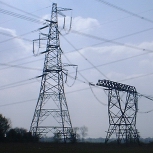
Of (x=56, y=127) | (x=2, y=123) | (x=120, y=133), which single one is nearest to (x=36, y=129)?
(x=56, y=127)

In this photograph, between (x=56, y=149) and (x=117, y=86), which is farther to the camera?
(x=117, y=86)

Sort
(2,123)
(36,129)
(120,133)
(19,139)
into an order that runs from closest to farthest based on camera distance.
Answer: (36,129)
(19,139)
(120,133)
(2,123)

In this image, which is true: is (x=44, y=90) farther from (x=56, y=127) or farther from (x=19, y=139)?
(x=19, y=139)

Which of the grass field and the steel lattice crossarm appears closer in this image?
the grass field

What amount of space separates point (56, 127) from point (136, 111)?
2059 cm

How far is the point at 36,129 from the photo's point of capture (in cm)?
4125

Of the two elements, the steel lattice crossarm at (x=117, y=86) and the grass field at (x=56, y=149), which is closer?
the grass field at (x=56, y=149)

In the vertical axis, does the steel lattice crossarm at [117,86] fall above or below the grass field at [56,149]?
above

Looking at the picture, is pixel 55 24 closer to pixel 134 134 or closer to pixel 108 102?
pixel 108 102

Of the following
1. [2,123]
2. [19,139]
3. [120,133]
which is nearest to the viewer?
[19,139]

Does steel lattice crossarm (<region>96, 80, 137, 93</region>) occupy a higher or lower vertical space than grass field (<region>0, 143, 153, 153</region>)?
higher

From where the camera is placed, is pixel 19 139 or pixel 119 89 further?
pixel 119 89

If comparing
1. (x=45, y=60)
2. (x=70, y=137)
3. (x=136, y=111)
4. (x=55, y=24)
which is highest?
(x=55, y=24)

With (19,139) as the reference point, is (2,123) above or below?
above
